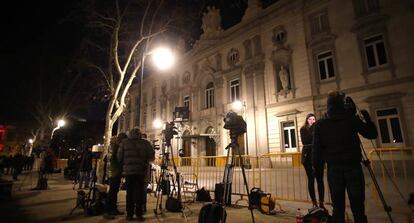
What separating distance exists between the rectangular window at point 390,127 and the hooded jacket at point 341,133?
11.8 metres

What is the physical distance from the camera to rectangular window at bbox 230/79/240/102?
811 inches

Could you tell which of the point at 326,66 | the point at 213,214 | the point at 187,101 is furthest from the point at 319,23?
the point at 213,214

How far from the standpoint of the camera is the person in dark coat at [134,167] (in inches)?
200

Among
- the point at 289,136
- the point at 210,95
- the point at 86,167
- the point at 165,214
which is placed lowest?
the point at 165,214

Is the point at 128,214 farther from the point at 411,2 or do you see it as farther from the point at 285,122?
the point at 411,2

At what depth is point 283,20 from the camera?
58.0ft

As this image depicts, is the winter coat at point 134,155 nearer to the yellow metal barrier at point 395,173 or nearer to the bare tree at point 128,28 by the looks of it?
the yellow metal barrier at point 395,173

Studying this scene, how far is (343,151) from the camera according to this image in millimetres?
3016

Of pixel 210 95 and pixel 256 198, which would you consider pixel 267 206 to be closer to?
pixel 256 198

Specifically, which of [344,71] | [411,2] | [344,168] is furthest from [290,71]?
[344,168]

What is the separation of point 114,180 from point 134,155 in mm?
1131

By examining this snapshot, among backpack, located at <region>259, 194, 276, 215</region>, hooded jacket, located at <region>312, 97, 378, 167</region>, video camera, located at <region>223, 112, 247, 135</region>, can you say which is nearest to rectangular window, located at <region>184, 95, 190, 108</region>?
backpack, located at <region>259, 194, 276, 215</region>

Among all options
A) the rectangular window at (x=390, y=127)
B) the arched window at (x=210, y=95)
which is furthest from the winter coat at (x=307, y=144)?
the arched window at (x=210, y=95)

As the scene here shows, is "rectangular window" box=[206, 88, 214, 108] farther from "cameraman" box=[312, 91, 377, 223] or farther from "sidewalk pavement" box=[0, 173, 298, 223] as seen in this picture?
"cameraman" box=[312, 91, 377, 223]
